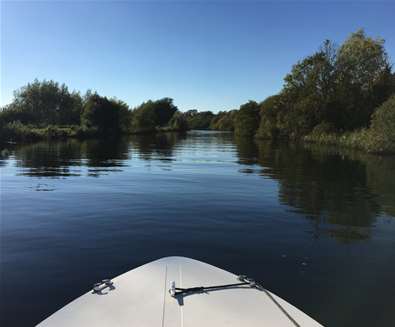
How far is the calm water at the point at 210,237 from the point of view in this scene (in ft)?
→ 17.4

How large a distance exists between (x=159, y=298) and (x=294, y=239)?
4.95 metres

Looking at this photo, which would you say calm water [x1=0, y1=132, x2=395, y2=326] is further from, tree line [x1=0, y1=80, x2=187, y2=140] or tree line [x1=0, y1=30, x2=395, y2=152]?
tree line [x1=0, y1=80, x2=187, y2=140]

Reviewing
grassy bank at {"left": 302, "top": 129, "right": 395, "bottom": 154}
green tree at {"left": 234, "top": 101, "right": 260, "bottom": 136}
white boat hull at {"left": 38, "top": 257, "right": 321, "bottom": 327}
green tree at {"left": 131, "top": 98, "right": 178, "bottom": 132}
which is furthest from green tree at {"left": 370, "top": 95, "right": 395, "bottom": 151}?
green tree at {"left": 131, "top": 98, "right": 178, "bottom": 132}

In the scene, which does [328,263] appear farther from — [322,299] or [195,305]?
[195,305]

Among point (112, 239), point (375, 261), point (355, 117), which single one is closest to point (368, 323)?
point (375, 261)

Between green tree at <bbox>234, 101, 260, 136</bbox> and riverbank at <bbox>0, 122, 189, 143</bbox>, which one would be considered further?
green tree at <bbox>234, 101, 260, 136</bbox>

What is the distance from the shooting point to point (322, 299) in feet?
17.1

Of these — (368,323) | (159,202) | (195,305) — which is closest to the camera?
(195,305)

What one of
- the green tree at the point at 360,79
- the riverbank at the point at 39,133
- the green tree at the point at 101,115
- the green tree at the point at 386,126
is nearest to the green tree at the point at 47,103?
the green tree at the point at 101,115

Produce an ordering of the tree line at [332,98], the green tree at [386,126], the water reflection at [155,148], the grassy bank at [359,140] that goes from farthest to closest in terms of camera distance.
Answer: the tree line at [332,98] < the grassy bank at [359,140] < the green tree at [386,126] < the water reflection at [155,148]

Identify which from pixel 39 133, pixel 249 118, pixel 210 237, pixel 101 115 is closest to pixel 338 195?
pixel 210 237

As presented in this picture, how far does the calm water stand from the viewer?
17.4 ft

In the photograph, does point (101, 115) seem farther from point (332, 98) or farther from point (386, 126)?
point (386, 126)

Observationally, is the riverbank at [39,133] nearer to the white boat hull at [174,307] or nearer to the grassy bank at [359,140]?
the grassy bank at [359,140]
